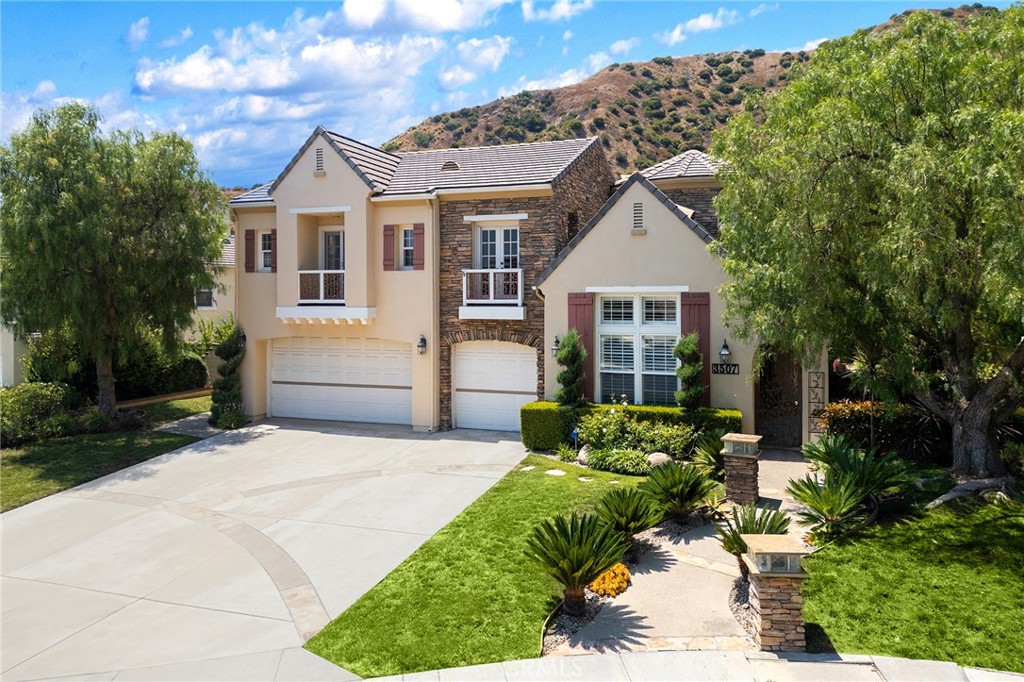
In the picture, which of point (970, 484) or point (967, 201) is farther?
point (970, 484)

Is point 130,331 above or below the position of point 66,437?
above

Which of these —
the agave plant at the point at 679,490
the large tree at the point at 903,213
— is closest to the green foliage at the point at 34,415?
the agave plant at the point at 679,490

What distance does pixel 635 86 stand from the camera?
64938 millimetres

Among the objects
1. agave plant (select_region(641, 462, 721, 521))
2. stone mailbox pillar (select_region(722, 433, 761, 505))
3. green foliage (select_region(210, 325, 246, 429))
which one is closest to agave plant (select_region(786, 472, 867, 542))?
stone mailbox pillar (select_region(722, 433, 761, 505))

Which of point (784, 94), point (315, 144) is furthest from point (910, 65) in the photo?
point (315, 144)

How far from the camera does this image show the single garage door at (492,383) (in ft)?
61.5

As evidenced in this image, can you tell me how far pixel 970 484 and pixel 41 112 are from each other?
22058 millimetres

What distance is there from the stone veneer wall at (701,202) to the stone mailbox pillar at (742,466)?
8.78 meters

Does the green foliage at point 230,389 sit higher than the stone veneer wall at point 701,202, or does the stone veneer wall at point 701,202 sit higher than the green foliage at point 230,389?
the stone veneer wall at point 701,202

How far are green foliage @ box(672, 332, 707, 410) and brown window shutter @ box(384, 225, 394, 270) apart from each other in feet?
28.0

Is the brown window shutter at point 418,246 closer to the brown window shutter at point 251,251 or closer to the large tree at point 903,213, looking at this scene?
the brown window shutter at point 251,251

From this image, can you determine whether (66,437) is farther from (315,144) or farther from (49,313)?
(315,144)

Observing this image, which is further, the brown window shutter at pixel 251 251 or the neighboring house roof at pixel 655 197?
the brown window shutter at pixel 251 251

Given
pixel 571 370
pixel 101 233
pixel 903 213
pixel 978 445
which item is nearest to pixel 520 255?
pixel 571 370
